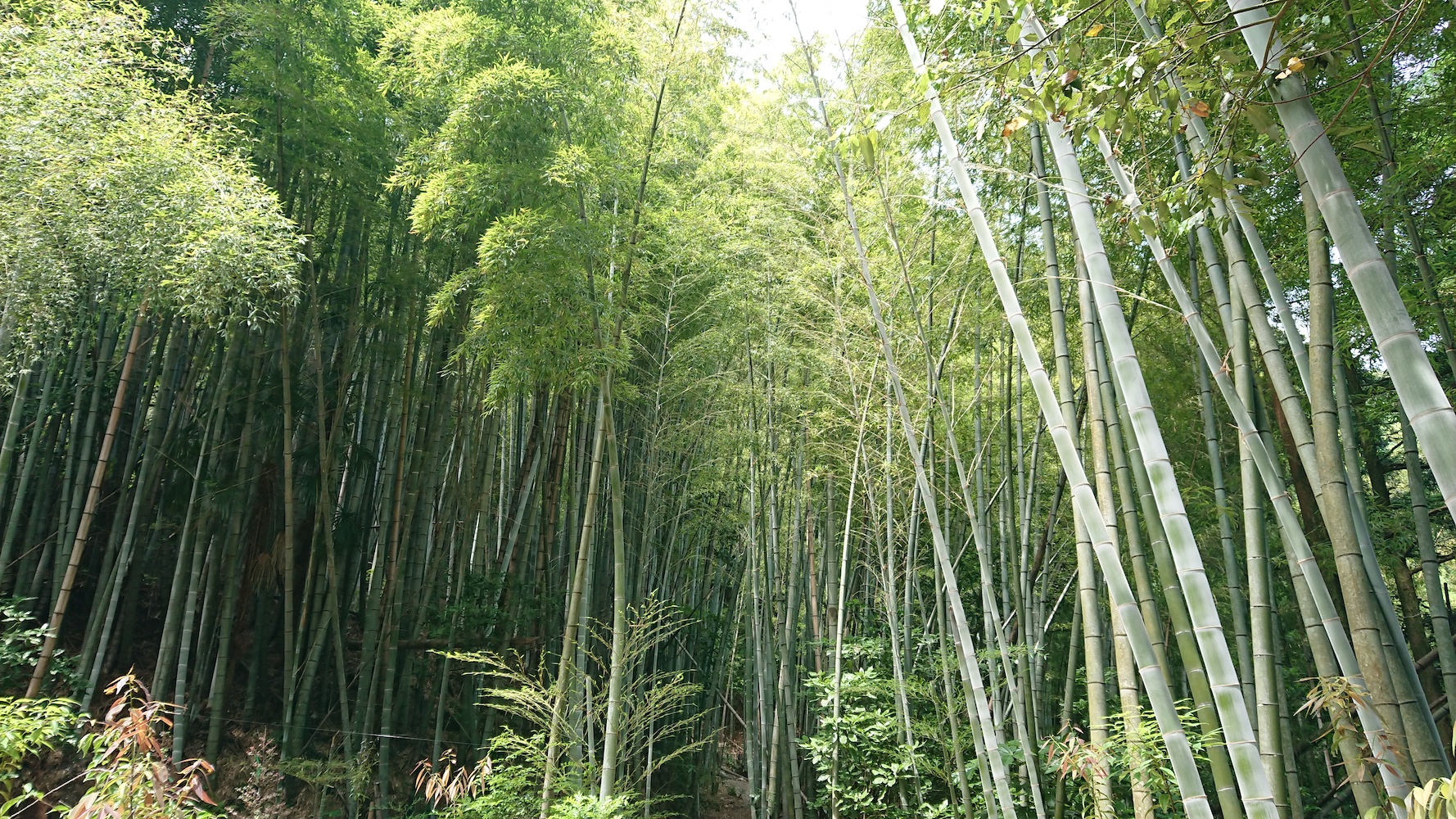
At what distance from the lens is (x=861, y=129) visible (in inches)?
66.6

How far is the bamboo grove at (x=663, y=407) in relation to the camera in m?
2.34

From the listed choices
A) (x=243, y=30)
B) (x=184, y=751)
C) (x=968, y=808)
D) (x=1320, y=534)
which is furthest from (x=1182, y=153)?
(x=184, y=751)

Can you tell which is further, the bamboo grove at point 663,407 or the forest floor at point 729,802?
the forest floor at point 729,802

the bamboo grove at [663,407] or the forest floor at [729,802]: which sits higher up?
the bamboo grove at [663,407]

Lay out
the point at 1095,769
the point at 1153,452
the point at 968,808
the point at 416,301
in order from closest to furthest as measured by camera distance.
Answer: the point at 1153,452
the point at 1095,769
the point at 968,808
the point at 416,301

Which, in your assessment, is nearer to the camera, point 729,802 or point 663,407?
point 663,407

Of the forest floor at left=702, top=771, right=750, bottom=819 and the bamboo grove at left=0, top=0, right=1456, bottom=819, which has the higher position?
the bamboo grove at left=0, top=0, right=1456, bottom=819

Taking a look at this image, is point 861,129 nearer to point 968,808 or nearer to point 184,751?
point 968,808

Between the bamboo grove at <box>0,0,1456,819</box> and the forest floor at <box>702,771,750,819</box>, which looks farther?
the forest floor at <box>702,771,750,819</box>

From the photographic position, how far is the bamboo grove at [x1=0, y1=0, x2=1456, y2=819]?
7.68ft

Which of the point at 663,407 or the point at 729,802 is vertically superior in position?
the point at 663,407

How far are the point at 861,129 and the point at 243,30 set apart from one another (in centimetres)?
494

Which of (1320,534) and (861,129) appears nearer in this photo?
(861,129)

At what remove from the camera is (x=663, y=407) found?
6020 mm
